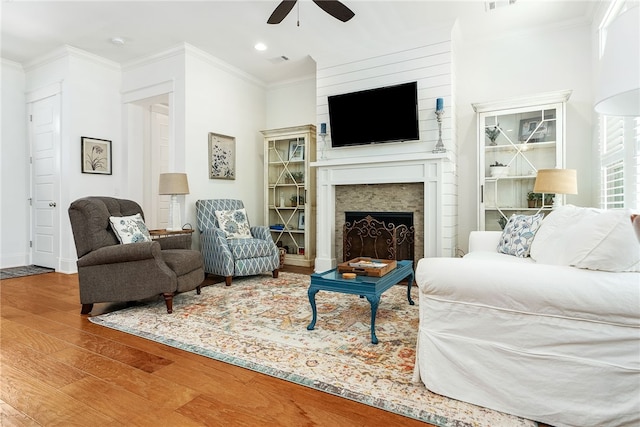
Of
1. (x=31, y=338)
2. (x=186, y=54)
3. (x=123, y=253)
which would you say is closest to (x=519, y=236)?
(x=123, y=253)

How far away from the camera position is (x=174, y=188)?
4.19 meters

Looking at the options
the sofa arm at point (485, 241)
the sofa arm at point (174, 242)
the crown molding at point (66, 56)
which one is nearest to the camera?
the sofa arm at point (485, 241)

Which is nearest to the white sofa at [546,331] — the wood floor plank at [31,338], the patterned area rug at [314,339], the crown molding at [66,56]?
the patterned area rug at [314,339]

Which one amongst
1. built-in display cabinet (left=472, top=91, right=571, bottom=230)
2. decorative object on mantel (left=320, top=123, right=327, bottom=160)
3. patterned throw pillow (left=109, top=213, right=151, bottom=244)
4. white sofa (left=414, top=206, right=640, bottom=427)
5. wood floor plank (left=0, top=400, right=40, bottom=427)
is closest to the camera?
white sofa (left=414, top=206, right=640, bottom=427)

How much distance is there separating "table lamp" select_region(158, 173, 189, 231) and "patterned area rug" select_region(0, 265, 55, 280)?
2057 mm

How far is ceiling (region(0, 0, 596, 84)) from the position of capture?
3680mm

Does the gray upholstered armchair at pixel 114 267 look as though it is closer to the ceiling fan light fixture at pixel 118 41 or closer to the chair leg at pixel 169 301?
the chair leg at pixel 169 301

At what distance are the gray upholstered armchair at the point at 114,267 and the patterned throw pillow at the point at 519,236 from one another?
285cm

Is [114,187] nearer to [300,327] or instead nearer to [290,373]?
[300,327]

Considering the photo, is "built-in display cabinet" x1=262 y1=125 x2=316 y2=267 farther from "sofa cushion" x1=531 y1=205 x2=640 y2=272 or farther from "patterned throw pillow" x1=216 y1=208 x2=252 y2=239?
"sofa cushion" x1=531 y1=205 x2=640 y2=272

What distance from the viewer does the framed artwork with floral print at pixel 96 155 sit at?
483 cm

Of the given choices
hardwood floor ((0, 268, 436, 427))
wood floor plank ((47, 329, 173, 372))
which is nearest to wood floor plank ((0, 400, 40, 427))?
hardwood floor ((0, 268, 436, 427))

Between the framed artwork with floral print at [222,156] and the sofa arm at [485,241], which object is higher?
the framed artwork with floral print at [222,156]

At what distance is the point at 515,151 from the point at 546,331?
326 cm
